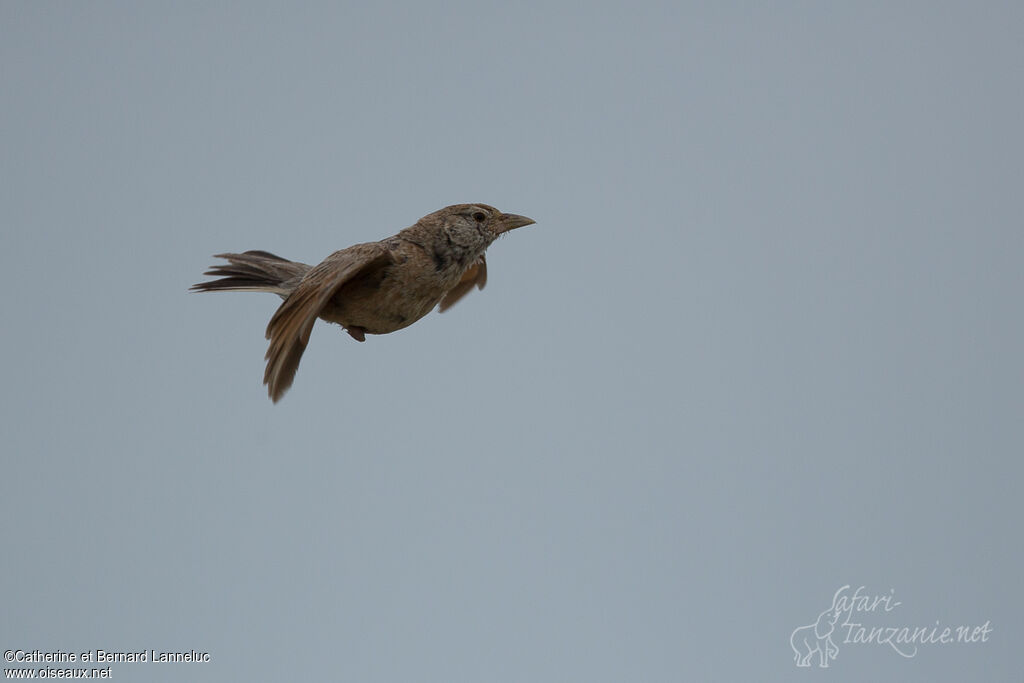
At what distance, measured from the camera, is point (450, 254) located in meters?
5.94

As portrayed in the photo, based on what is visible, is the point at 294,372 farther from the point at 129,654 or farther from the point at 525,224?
the point at 129,654

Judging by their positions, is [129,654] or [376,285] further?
[129,654]

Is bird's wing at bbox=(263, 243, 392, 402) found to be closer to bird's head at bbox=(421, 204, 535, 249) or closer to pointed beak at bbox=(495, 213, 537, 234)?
bird's head at bbox=(421, 204, 535, 249)

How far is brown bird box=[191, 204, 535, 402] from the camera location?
5.70 m

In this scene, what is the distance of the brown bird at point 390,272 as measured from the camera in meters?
5.70

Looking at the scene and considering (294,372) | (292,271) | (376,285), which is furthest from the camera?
(292,271)

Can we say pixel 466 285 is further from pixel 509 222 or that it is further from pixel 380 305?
pixel 380 305

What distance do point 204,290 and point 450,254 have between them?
1.46 metres

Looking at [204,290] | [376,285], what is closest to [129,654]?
[204,290]

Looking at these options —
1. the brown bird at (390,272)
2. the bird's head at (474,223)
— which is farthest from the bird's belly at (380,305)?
the bird's head at (474,223)

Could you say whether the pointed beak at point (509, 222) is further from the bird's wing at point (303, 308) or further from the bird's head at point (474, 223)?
the bird's wing at point (303, 308)

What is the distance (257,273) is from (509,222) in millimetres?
1603

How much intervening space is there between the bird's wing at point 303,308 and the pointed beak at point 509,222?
0.72m

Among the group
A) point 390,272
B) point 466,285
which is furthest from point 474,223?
point 466,285
